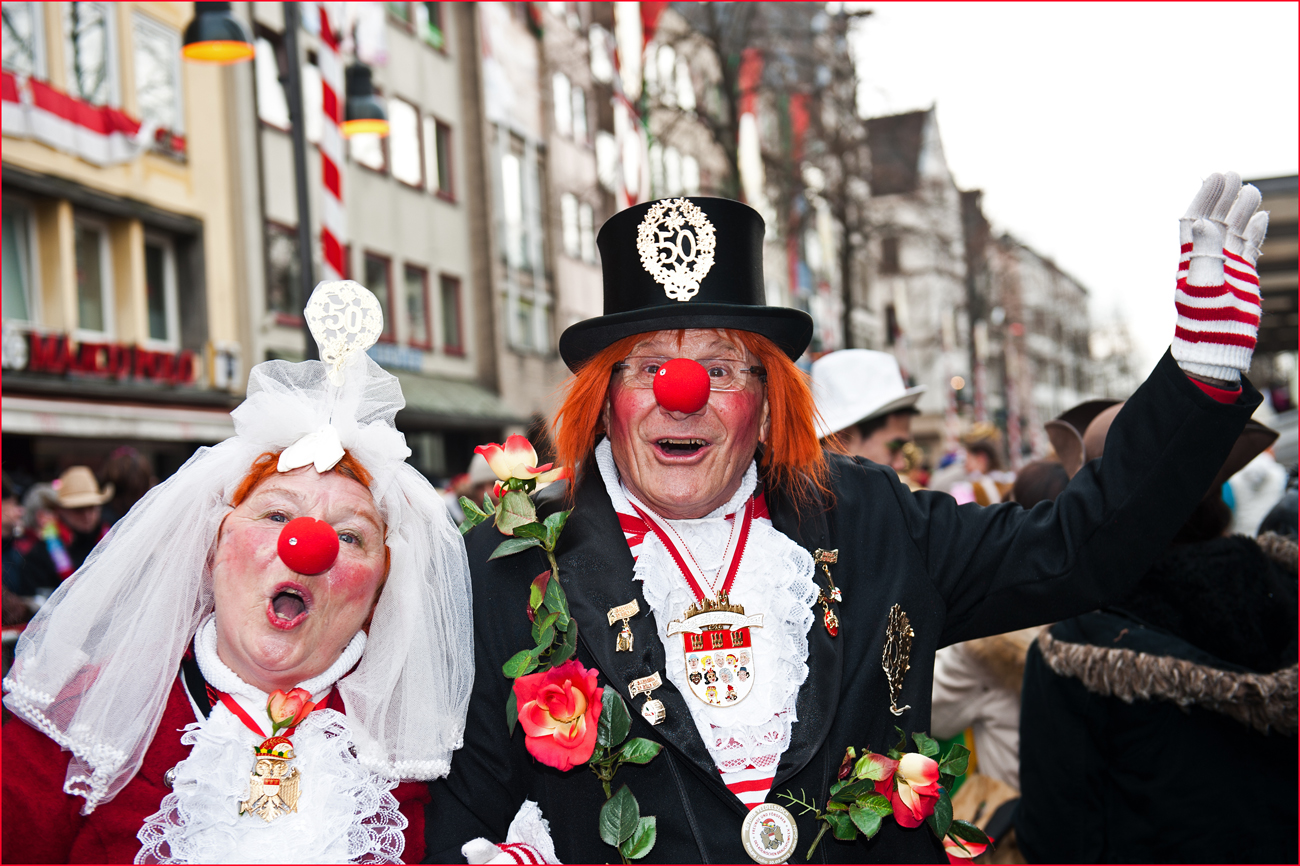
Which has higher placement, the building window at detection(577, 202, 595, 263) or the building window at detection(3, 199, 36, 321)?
the building window at detection(577, 202, 595, 263)

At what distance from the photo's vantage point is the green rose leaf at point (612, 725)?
6.33ft

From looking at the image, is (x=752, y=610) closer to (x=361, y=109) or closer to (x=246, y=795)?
(x=246, y=795)

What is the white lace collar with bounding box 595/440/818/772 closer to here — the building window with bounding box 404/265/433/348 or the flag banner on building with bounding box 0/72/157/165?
the flag banner on building with bounding box 0/72/157/165

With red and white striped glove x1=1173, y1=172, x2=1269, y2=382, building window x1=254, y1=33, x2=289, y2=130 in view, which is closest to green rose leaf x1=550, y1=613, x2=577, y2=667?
red and white striped glove x1=1173, y1=172, x2=1269, y2=382

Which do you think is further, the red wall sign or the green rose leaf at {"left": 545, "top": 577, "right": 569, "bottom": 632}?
the red wall sign

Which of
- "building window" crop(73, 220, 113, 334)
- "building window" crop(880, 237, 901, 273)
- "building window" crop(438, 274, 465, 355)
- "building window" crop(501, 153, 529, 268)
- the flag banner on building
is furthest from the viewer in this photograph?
"building window" crop(880, 237, 901, 273)

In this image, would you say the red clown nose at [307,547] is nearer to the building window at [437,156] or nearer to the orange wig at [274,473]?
the orange wig at [274,473]

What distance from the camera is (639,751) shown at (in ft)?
6.31

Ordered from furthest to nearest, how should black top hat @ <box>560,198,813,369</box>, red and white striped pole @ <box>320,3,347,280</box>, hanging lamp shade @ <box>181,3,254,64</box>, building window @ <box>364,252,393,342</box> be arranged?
building window @ <box>364,252,393,342</box> < hanging lamp shade @ <box>181,3,254,64</box> < red and white striped pole @ <box>320,3,347,280</box> < black top hat @ <box>560,198,813,369</box>

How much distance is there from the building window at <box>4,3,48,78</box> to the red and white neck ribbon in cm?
1033

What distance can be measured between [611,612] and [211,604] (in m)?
0.80

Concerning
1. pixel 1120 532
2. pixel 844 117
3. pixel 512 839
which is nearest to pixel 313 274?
pixel 512 839

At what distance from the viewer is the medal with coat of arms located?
209 cm

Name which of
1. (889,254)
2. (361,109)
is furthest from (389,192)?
(889,254)
